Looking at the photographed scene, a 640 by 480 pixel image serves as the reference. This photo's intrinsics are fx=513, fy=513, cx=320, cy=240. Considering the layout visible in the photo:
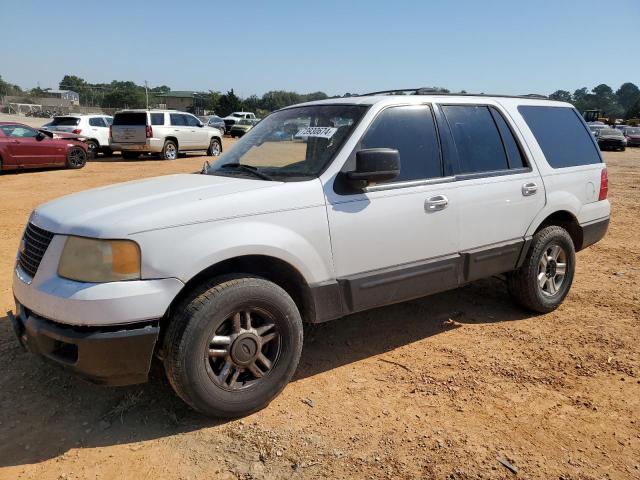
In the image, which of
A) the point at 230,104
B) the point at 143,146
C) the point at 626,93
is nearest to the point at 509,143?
the point at 143,146

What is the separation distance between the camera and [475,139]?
4129 mm

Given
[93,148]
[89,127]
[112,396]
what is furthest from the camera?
[93,148]

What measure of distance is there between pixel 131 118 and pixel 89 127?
2482mm

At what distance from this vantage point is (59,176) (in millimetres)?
14727

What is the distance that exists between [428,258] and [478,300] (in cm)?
173

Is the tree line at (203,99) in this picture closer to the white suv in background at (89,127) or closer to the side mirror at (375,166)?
the white suv in background at (89,127)

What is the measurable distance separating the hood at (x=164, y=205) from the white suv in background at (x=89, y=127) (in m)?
17.8

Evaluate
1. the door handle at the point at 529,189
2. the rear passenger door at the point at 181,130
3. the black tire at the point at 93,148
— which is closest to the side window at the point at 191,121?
the rear passenger door at the point at 181,130

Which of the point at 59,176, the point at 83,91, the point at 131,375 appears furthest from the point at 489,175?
the point at 83,91

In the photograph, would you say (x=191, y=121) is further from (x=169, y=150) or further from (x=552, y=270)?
(x=552, y=270)

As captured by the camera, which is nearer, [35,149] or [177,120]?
[35,149]

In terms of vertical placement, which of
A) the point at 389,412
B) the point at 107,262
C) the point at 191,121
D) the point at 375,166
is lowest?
the point at 389,412

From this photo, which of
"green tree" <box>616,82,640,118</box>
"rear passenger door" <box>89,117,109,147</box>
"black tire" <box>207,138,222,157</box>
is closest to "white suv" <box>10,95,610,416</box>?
"black tire" <box>207,138,222,157</box>

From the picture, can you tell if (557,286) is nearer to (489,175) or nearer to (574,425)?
(489,175)
